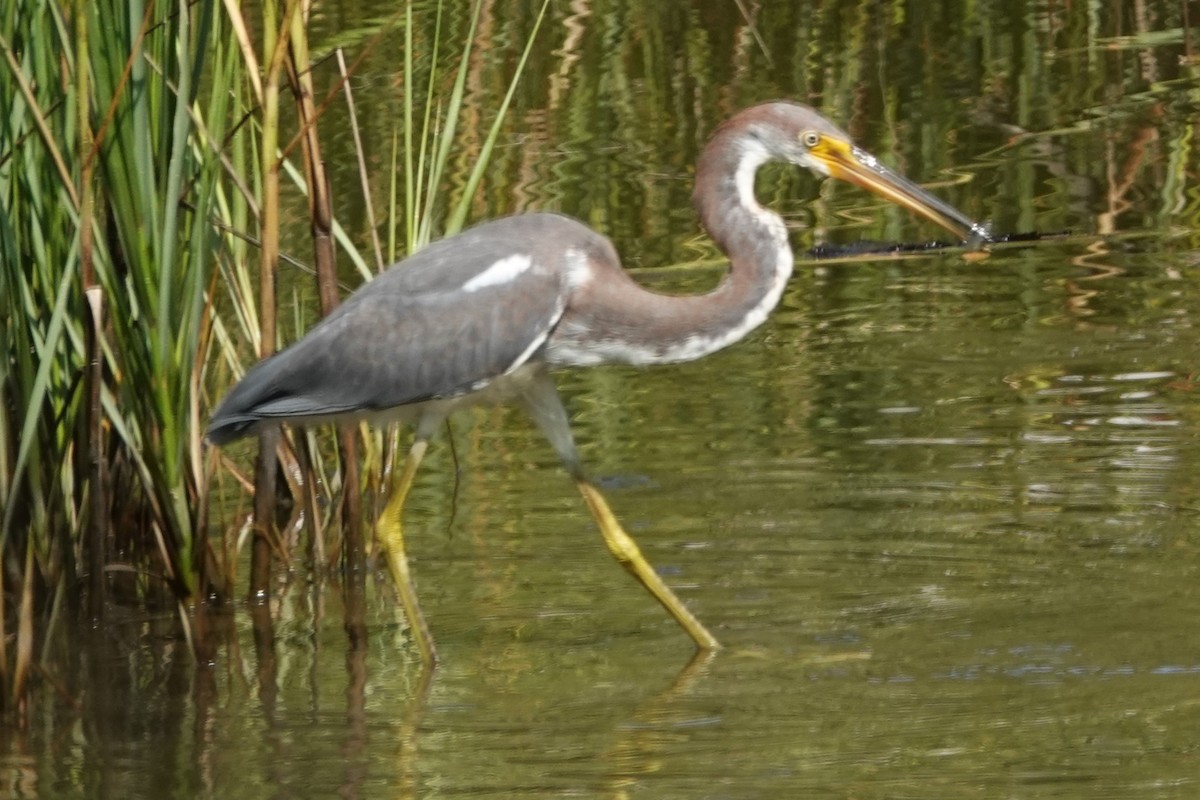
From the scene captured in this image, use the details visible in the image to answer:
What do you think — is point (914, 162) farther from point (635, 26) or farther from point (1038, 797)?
point (1038, 797)

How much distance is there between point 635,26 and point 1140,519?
290 inches

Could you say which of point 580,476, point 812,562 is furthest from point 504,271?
point 812,562

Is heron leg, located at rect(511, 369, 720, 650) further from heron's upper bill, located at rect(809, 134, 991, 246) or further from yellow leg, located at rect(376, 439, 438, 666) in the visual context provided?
heron's upper bill, located at rect(809, 134, 991, 246)

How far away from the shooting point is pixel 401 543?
5469mm

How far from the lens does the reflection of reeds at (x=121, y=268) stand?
4656mm

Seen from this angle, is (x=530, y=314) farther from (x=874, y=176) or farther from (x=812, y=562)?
(x=812, y=562)

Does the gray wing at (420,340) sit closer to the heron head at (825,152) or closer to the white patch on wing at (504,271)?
the white patch on wing at (504,271)

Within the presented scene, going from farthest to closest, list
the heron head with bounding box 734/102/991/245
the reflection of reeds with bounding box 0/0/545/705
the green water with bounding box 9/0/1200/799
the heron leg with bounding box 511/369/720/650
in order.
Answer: the heron leg with bounding box 511/369/720/650 → the heron head with bounding box 734/102/991/245 → the reflection of reeds with bounding box 0/0/545/705 → the green water with bounding box 9/0/1200/799

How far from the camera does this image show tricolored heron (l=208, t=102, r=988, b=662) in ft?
17.2

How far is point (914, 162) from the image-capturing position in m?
9.64

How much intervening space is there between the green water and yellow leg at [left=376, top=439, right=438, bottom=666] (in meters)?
0.10

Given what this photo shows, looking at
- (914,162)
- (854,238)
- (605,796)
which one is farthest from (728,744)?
(914,162)

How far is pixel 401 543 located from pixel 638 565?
23.7 inches

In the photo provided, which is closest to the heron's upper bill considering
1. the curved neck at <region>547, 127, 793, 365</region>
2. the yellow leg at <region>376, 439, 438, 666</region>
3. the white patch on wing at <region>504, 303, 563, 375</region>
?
the curved neck at <region>547, 127, 793, 365</region>
